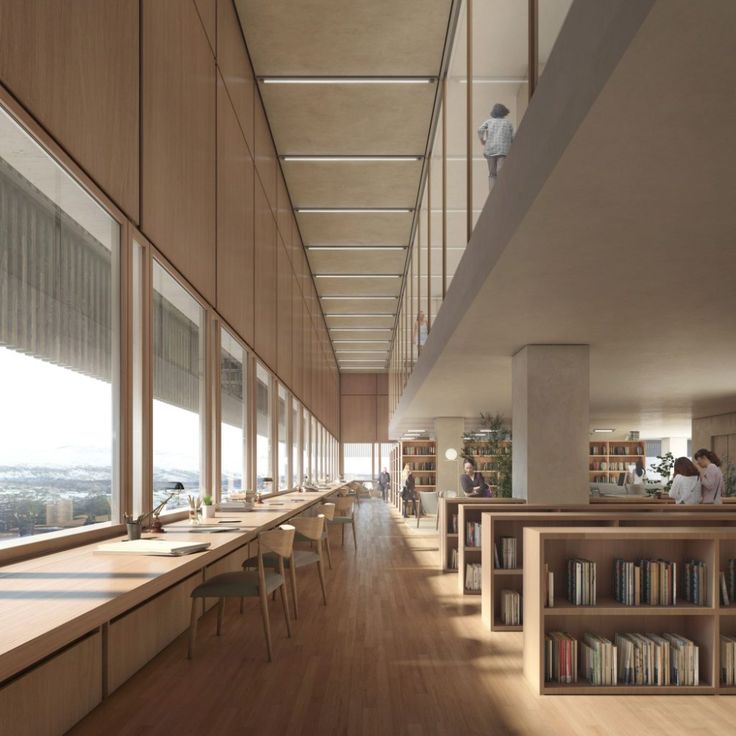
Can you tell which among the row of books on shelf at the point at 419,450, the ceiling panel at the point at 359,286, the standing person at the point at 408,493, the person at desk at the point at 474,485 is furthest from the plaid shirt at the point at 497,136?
the row of books on shelf at the point at 419,450

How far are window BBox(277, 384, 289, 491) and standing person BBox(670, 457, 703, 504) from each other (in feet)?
17.3

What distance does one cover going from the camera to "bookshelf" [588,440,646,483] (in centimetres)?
1898

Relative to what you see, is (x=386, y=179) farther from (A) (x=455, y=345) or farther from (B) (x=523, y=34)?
(B) (x=523, y=34)

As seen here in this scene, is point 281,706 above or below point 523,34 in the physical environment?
below

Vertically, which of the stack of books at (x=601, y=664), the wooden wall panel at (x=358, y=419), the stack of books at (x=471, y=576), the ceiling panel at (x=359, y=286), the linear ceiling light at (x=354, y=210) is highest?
the linear ceiling light at (x=354, y=210)

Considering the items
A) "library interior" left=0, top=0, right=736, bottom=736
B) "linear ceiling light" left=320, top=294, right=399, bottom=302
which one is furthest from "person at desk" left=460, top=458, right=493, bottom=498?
"linear ceiling light" left=320, top=294, right=399, bottom=302

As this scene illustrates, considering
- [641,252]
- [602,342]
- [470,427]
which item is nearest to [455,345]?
[602,342]

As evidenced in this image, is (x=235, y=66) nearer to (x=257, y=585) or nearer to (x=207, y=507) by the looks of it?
(x=207, y=507)

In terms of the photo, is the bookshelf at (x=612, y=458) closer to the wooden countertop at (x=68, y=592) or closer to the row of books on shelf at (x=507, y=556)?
the row of books on shelf at (x=507, y=556)

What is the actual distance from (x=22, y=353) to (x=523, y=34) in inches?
103

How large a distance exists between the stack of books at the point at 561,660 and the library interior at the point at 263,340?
0.08ft

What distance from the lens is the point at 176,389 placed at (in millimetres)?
5551

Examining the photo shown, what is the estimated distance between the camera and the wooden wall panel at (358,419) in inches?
1073

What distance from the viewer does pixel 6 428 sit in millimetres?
3012
